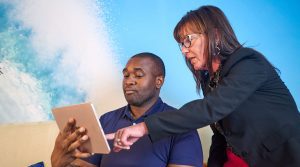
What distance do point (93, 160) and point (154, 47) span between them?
2.23ft

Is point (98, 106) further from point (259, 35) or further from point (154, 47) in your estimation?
point (259, 35)

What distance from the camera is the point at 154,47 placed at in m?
1.75

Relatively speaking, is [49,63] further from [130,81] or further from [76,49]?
[130,81]

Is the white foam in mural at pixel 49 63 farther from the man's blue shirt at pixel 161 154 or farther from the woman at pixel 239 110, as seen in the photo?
the woman at pixel 239 110

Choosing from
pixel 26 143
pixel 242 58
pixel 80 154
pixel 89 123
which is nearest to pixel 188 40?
pixel 242 58

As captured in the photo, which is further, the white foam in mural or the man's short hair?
the white foam in mural

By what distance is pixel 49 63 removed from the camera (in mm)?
1764

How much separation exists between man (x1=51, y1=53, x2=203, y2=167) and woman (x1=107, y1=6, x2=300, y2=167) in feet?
0.69

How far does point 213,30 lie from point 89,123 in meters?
0.51

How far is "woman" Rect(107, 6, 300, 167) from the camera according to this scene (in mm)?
904

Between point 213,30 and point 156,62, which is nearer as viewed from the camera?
point 213,30

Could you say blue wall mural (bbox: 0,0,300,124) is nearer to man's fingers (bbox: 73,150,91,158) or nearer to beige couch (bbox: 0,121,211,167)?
beige couch (bbox: 0,121,211,167)

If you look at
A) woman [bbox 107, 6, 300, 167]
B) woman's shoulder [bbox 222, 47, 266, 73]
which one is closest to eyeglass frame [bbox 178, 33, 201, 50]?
woman [bbox 107, 6, 300, 167]

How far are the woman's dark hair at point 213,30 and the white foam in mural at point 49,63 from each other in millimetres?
756
